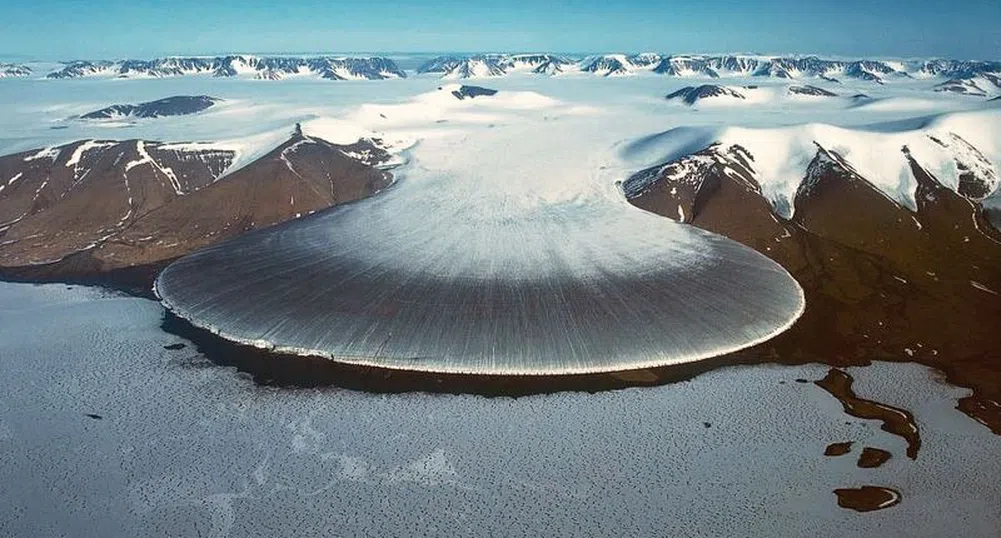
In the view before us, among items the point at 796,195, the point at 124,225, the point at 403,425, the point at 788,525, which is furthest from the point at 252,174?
the point at 788,525

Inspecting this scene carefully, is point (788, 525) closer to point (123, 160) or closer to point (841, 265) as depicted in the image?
point (841, 265)

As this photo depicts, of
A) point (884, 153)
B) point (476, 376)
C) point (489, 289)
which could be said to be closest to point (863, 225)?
point (884, 153)

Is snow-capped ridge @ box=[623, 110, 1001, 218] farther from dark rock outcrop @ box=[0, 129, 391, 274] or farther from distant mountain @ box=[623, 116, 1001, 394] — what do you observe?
dark rock outcrop @ box=[0, 129, 391, 274]

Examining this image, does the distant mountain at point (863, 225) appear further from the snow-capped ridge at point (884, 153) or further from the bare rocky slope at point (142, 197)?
the bare rocky slope at point (142, 197)

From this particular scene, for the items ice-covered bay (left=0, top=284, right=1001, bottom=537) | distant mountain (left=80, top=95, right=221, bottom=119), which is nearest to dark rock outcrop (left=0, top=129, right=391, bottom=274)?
ice-covered bay (left=0, top=284, right=1001, bottom=537)

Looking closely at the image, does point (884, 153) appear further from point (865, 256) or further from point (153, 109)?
point (153, 109)
